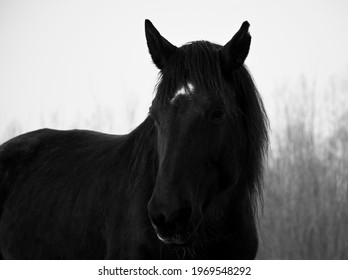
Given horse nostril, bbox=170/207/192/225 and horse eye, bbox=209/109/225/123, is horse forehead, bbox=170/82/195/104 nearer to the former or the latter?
horse eye, bbox=209/109/225/123

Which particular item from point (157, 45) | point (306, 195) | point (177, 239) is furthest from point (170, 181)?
point (306, 195)

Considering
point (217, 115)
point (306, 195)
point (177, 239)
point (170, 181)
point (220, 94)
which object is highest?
point (220, 94)

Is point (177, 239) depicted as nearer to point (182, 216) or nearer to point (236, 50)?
point (182, 216)

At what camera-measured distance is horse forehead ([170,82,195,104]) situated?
3.52m

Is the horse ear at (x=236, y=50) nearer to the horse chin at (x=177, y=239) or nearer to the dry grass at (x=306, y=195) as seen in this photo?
the horse chin at (x=177, y=239)

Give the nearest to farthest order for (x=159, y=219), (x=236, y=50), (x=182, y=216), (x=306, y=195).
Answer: (x=159, y=219) < (x=182, y=216) < (x=236, y=50) < (x=306, y=195)

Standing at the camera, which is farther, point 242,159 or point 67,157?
point 67,157

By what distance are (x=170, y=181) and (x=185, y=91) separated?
2.21 feet

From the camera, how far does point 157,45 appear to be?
3.84 metres

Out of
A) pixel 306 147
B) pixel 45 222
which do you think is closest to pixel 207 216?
pixel 45 222

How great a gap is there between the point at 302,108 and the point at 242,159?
645 inches

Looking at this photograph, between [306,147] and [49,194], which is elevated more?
[49,194]

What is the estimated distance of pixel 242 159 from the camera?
12.6 ft
